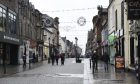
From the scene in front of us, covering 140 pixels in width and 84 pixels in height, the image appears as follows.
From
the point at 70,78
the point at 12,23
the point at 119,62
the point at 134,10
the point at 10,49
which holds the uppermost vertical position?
the point at 12,23

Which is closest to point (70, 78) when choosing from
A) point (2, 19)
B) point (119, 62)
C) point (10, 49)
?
point (119, 62)

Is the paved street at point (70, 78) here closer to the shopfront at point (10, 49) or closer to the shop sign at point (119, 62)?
the shop sign at point (119, 62)

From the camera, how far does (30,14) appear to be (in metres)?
74.4

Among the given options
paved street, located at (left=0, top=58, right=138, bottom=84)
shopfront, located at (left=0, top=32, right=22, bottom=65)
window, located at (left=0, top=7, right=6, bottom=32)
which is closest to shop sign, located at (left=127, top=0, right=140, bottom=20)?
paved street, located at (left=0, top=58, right=138, bottom=84)

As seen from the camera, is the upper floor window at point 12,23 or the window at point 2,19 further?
the upper floor window at point 12,23

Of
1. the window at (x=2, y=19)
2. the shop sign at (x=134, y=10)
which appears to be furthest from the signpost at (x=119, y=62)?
the window at (x=2, y=19)

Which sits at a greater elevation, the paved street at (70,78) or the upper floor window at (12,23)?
the upper floor window at (12,23)

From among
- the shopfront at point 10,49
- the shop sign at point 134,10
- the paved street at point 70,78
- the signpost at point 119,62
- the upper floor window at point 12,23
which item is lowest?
the paved street at point 70,78

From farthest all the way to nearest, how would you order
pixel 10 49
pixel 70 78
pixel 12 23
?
pixel 10 49
pixel 12 23
pixel 70 78

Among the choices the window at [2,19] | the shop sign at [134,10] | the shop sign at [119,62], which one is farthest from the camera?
the window at [2,19]

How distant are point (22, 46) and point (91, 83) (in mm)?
40056

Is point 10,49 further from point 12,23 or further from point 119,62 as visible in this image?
point 119,62

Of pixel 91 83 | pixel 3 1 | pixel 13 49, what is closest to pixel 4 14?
pixel 3 1

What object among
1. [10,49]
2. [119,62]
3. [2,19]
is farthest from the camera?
[10,49]
